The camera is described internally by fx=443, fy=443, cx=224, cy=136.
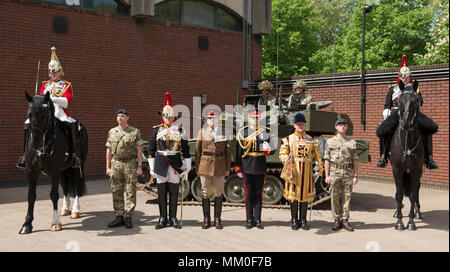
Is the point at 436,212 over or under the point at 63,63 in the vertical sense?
under

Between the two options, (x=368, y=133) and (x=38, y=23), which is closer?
(x=38, y=23)

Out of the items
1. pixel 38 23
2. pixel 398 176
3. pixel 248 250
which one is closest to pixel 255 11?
pixel 38 23

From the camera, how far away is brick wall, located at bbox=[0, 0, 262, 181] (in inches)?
515

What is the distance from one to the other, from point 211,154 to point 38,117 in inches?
109

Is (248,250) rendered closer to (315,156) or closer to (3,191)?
(315,156)

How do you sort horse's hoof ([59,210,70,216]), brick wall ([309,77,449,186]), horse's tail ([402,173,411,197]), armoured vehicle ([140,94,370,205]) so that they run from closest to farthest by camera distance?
horse's tail ([402,173,411,197]), horse's hoof ([59,210,70,216]), armoured vehicle ([140,94,370,205]), brick wall ([309,77,449,186])

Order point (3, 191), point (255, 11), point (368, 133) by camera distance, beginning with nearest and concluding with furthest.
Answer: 1. point (3, 191)
2. point (368, 133)
3. point (255, 11)

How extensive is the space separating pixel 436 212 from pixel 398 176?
2023 mm

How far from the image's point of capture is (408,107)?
7137mm

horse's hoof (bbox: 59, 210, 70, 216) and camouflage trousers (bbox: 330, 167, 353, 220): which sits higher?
camouflage trousers (bbox: 330, 167, 353, 220)

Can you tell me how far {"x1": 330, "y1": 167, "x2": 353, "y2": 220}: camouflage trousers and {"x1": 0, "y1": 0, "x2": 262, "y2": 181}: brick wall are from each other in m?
9.38

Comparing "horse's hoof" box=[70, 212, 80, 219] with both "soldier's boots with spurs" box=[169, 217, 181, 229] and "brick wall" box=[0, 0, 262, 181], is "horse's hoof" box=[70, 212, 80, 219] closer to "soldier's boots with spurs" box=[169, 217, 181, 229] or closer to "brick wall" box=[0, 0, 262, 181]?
"soldier's boots with spurs" box=[169, 217, 181, 229]

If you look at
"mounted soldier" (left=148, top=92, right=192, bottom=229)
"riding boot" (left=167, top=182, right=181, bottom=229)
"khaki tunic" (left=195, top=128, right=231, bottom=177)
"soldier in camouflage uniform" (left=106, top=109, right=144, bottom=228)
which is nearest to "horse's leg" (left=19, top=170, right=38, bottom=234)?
"soldier in camouflage uniform" (left=106, top=109, right=144, bottom=228)

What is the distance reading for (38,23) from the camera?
533 inches
